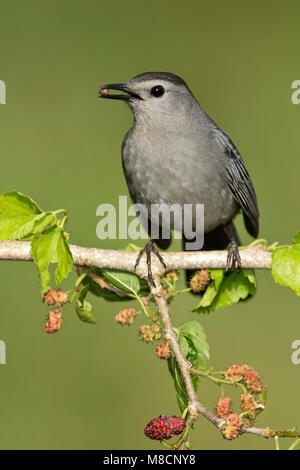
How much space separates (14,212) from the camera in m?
3.01

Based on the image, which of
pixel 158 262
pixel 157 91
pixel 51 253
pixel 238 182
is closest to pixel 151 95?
pixel 157 91

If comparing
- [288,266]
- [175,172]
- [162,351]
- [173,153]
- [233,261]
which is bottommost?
[162,351]

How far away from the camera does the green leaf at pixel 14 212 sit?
2990 millimetres

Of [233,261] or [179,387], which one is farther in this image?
[233,261]

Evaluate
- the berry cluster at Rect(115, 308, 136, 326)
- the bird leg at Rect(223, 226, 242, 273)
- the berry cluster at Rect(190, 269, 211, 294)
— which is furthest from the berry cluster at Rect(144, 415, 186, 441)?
the bird leg at Rect(223, 226, 242, 273)

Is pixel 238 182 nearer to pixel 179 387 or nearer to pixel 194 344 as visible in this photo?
pixel 194 344

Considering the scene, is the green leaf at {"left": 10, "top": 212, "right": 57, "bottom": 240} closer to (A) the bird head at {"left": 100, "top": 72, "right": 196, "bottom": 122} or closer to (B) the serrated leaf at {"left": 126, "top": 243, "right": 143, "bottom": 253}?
(B) the serrated leaf at {"left": 126, "top": 243, "right": 143, "bottom": 253}

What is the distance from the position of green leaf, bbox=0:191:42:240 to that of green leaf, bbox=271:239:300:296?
1.07m

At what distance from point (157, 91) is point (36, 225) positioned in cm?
146

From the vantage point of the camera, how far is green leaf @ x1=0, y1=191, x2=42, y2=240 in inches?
118

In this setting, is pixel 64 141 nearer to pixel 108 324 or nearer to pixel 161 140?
pixel 108 324

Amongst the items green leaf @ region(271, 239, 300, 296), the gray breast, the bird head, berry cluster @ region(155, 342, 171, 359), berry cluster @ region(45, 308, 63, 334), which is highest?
the bird head

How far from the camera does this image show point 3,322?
17.6ft

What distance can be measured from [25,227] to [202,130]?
158 cm
